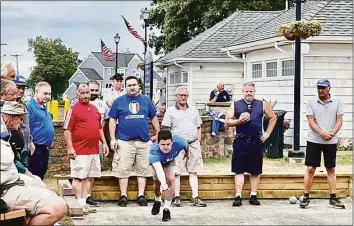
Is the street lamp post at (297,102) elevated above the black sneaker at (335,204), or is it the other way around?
the street lamp post at (297,102)

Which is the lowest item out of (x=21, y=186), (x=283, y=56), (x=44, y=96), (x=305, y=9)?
(x=21, y=186)

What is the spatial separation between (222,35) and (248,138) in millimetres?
16356

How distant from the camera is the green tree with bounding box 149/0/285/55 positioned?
30453 millimetres

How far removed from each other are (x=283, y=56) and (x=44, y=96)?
1011cm

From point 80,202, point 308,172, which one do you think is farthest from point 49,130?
point 308,172

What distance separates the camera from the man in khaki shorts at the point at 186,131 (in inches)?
296

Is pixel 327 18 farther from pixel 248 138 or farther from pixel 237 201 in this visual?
pixel 237 201

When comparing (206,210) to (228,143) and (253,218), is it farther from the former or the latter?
(228,143)

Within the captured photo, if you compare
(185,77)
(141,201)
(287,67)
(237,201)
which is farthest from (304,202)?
(185,77)

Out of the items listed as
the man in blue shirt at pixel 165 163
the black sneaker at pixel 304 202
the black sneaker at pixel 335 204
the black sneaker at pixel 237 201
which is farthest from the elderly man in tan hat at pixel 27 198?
the black sneaker at pixel 335 204

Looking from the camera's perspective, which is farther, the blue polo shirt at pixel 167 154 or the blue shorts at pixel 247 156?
the blue shorts at pixel 247 156

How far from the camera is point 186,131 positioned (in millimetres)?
7562

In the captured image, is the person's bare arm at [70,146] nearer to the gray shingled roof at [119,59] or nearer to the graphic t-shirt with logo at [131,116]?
the graphic t-shirt with logo at [131,116]

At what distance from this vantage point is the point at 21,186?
4762 millimetres
